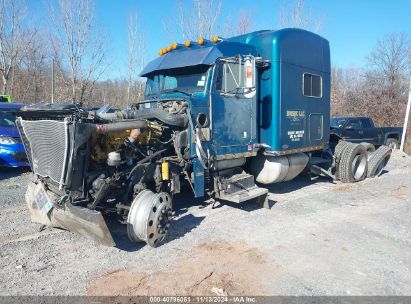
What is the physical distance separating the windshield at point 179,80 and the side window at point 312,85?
8.89 feet

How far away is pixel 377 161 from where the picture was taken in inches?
393

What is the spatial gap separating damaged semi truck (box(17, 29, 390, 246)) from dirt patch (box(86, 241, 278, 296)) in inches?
21.7

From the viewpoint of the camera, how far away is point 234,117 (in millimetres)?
6262

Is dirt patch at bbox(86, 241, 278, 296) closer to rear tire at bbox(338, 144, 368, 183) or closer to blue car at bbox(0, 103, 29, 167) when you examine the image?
rear tire at bbox(338, 144, 368, 183)

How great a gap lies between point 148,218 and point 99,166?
102 cm

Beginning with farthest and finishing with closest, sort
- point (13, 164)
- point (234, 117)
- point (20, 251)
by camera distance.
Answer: point (13, 164) → point (234, 117) → point (20, 251)

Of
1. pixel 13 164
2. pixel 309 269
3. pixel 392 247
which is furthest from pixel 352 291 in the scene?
pixel 13 164

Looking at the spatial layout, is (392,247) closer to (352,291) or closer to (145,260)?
(352,291)

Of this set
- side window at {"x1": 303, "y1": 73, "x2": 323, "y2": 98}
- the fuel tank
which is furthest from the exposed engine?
side window at {"x1": 303, "y1": 73, "x2": 323, "y2": 98}

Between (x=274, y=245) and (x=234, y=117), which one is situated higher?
(x=234, y=117)

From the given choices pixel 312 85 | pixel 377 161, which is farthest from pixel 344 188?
pixel 312 85

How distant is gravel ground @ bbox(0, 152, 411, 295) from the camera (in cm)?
382

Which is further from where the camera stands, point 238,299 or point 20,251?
point 20,251

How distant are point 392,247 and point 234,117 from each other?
10.5 feet
